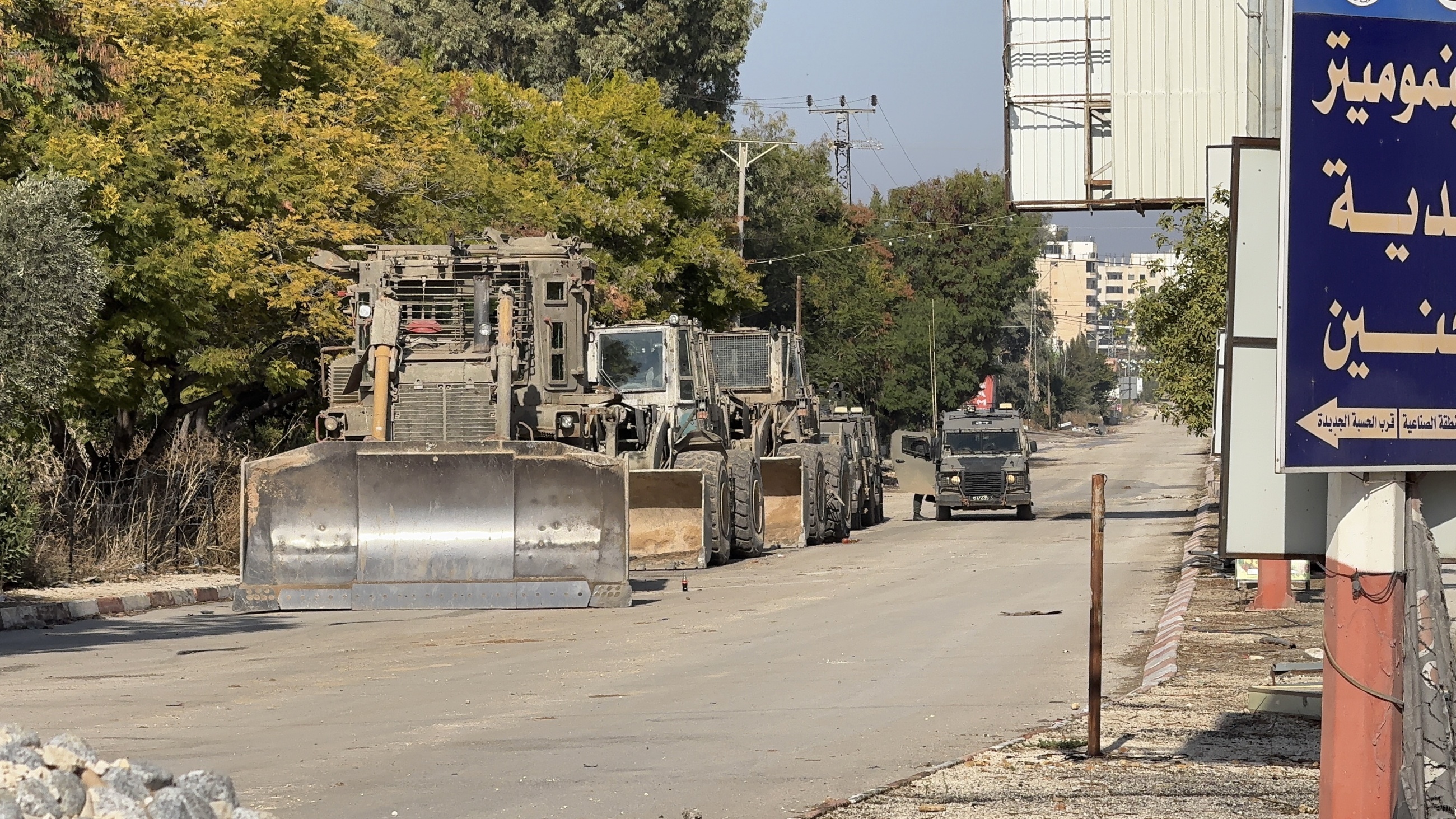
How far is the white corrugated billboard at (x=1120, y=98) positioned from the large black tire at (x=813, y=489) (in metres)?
5.55

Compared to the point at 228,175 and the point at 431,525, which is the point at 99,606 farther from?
the point at 228,175

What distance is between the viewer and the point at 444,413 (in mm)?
18656

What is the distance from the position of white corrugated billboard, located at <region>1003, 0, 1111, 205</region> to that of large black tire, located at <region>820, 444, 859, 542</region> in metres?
5.65

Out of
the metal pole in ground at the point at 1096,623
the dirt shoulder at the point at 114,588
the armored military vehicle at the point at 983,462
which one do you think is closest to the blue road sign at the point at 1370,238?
the metal pole in ground at the point at 1096,623

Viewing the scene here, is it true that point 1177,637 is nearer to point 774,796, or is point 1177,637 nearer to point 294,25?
point 774,796

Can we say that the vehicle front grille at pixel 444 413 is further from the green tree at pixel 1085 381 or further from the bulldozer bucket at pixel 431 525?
the green tree at pixel 1085 381

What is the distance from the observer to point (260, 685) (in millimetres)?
12133

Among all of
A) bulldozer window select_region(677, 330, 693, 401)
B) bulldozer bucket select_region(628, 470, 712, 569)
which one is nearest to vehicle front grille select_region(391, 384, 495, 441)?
bulldozer bucket select_region(628, 470, 712, 569)

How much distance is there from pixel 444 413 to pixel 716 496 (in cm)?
544

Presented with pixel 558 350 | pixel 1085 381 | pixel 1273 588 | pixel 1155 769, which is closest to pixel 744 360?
pixel 558 350

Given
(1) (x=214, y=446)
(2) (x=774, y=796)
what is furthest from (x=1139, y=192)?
(2) (x=774, y=796)

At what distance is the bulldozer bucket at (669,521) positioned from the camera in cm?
2288

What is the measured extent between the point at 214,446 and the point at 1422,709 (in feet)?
69.3

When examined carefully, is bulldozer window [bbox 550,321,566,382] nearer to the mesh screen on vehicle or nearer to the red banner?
the mesh screen on vehicle
